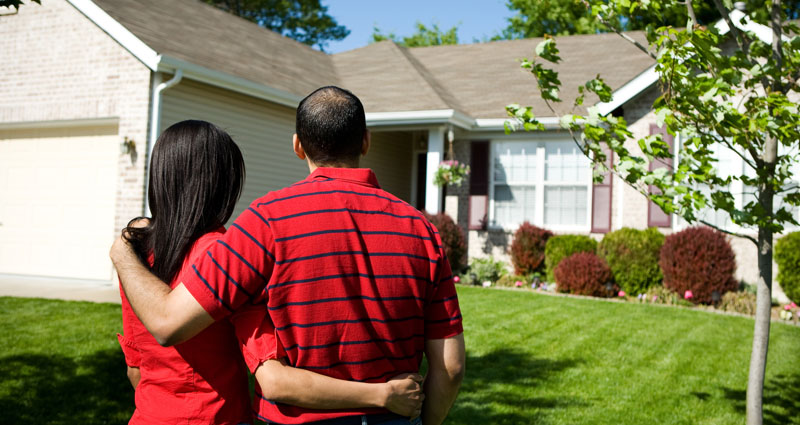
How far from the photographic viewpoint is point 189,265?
5.95ft

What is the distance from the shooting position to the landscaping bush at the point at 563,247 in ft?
36.5

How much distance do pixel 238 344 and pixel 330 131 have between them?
2.19ft

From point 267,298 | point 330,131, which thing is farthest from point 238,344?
point 330,131

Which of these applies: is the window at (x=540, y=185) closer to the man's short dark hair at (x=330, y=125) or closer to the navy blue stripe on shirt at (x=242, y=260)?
the man's short dark hair at (x=330, y=125)

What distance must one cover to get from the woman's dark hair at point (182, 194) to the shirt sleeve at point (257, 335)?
11.5 inches

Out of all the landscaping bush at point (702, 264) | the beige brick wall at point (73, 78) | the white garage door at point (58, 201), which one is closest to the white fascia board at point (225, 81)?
the beige brick wall at point (73, 78)

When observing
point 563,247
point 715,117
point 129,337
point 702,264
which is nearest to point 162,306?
point 129,337

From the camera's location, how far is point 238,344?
188cm

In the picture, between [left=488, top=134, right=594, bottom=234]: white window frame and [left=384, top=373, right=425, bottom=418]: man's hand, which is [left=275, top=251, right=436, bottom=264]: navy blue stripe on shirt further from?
[left=488, top=134, right=594, bottom=234]: white window frame

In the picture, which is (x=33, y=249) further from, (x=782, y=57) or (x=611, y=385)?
(x=782, y=57)

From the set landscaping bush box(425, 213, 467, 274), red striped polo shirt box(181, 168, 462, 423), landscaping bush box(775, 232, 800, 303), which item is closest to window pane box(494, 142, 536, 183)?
landscaping bush box(425, 213, 467, 274)

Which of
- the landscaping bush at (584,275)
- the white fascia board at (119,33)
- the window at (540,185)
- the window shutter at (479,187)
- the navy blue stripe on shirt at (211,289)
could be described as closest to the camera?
the navy blue stripe on shirt at (211,289)

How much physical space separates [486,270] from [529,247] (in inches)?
34.5

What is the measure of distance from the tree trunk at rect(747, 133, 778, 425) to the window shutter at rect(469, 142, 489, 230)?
860cm
